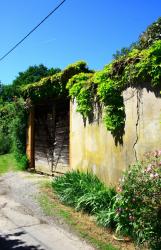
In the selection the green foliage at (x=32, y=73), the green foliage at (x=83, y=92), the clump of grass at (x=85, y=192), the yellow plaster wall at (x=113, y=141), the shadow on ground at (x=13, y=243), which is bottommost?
the shadow on ground at (x=13, y=243)

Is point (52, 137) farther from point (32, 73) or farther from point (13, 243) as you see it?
point (32, 73)

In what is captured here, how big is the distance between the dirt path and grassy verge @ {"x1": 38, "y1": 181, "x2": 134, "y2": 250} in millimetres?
172

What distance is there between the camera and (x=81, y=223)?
7.88m

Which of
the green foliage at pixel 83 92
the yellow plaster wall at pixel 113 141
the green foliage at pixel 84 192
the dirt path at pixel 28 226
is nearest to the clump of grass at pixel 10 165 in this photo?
the dirt path at pixel 28 226

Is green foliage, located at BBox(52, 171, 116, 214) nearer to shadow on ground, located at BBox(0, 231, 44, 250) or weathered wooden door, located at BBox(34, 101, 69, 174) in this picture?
shadow on ground, located at BBox(0, 231, 44, 250)

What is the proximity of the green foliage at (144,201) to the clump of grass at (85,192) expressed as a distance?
4.51ft

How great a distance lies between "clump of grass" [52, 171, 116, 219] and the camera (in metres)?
8.11

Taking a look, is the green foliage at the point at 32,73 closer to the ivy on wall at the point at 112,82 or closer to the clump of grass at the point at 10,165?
the clump of grass at the point at 10,165

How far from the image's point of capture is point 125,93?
9.00 meters

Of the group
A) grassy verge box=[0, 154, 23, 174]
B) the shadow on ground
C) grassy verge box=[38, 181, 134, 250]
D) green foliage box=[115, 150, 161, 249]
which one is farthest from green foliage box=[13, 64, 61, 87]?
green foliage box=[115, 150, 161, 249]

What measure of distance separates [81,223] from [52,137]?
5.93 m

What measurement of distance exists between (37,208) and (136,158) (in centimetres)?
267

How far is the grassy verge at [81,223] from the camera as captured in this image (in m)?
6.78

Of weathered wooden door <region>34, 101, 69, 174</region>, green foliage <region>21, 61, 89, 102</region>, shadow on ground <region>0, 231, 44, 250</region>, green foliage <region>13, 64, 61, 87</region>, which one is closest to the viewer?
shadow on ground <region>0, 231, 44, 250</region>
